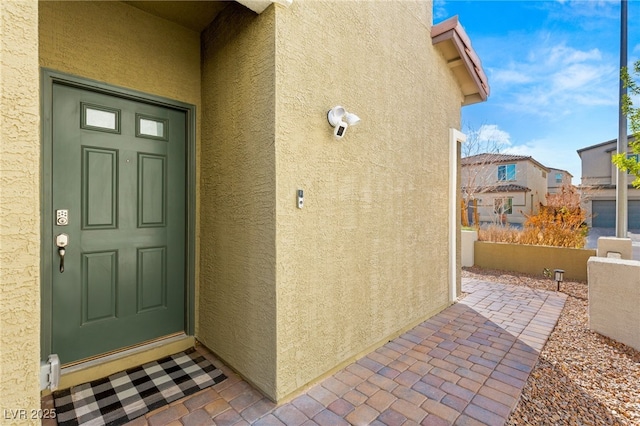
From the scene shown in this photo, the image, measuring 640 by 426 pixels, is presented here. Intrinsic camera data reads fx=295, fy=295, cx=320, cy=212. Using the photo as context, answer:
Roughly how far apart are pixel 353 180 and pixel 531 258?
7.49m

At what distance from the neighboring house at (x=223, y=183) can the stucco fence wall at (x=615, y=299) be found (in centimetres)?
299

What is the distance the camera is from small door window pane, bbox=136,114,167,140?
3348 millimetres

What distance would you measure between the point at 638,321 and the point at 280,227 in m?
5.00

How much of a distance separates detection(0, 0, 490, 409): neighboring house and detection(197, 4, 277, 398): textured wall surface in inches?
0.8

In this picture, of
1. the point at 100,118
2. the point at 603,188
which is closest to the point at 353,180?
the point at 100,118

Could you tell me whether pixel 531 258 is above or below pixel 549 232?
below

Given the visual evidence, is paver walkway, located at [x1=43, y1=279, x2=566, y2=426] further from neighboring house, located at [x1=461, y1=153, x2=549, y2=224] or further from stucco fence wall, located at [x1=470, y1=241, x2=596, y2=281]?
neighboring house, located at [x1=461, y1=153, x2=549, y2=224]

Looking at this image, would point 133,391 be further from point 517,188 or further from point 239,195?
point 517,188

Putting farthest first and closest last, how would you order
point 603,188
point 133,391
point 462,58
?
1. point 603,188
2. point 462,58
3. point 133,391

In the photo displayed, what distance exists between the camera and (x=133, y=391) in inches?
111

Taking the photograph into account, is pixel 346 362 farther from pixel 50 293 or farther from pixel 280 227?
pixel 50 293

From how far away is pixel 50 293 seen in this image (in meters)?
2.79

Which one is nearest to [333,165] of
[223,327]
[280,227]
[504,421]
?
[280,227]

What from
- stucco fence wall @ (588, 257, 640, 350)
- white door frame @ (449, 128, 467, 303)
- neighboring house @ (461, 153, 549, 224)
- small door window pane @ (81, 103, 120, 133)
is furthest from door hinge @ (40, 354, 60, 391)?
neighboring house @ (461, 153, 549, 224)
